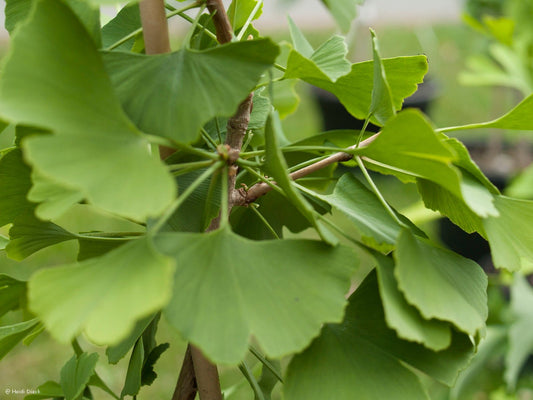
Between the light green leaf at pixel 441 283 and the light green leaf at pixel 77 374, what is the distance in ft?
0.78

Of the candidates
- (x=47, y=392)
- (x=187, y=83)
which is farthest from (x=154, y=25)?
(x=47, y=392)

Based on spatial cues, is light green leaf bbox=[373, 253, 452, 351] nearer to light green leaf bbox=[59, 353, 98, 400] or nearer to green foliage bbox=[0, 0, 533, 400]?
green foliage bbox=[0, 0, 533, 400]

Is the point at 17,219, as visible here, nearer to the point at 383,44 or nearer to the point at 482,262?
the point at 482,262

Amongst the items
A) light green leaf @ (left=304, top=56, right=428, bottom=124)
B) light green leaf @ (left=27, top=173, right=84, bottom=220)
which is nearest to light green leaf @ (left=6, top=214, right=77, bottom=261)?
light green leaf @ (left=27, top=173, right=84, bottom=220)

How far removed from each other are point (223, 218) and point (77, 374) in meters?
0.19

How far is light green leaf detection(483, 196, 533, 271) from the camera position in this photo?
0.37 m

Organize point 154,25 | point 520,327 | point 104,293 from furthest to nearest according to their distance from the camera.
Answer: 1. point 520,327
2. point 154,25
3. point 104,293

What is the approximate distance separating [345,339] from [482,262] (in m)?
1.40

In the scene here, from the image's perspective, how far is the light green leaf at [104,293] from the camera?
246mm

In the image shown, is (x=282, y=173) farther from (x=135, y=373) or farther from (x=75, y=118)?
(x=135, y=373)

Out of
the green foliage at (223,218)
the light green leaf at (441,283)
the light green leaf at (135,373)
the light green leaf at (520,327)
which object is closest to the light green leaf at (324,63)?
the green foliage at (223,218)

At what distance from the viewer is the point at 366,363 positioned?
1.13ft

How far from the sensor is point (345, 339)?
36 centimetres

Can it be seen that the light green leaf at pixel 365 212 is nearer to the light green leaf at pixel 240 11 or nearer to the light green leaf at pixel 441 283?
the light green leaf at pixel 441 283
